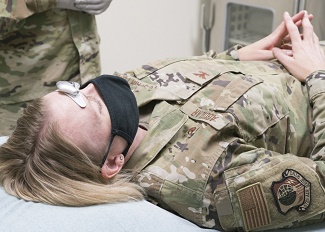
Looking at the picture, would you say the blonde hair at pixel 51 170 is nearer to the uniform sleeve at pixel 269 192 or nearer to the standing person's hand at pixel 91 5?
the uniform sleeve at pixel 269 192

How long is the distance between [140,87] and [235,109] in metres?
0.31

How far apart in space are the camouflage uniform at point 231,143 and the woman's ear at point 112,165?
6 cm

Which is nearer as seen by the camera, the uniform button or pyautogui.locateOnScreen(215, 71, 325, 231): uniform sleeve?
pyautogui.locateOnScreen(215, 71, 325, 231): uniform sleeve

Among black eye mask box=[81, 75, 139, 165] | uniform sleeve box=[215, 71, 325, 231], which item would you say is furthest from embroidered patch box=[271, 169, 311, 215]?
black eye mask box=[81, 75, 139, 165]

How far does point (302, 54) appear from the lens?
1583 millimetres

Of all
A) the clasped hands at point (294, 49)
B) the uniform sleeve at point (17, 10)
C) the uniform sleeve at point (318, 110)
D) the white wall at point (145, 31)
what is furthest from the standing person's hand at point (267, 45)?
the white wall at point (145, 31)

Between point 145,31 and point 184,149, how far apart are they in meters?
1.94

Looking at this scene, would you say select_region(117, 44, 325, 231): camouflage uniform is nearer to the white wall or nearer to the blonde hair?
the blonde hair

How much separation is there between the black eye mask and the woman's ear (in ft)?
0.08

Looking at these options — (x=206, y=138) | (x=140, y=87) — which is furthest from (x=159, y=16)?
(x=206, y=138)

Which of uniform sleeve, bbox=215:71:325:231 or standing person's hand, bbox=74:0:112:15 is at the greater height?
standing person's hand, bbox=74:0:112:15

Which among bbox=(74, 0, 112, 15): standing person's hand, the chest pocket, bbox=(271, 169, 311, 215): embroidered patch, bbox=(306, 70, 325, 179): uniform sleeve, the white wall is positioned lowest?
the white wall

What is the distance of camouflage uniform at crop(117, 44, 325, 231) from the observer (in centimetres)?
115

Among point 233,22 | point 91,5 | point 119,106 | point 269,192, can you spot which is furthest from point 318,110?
point 233,22
